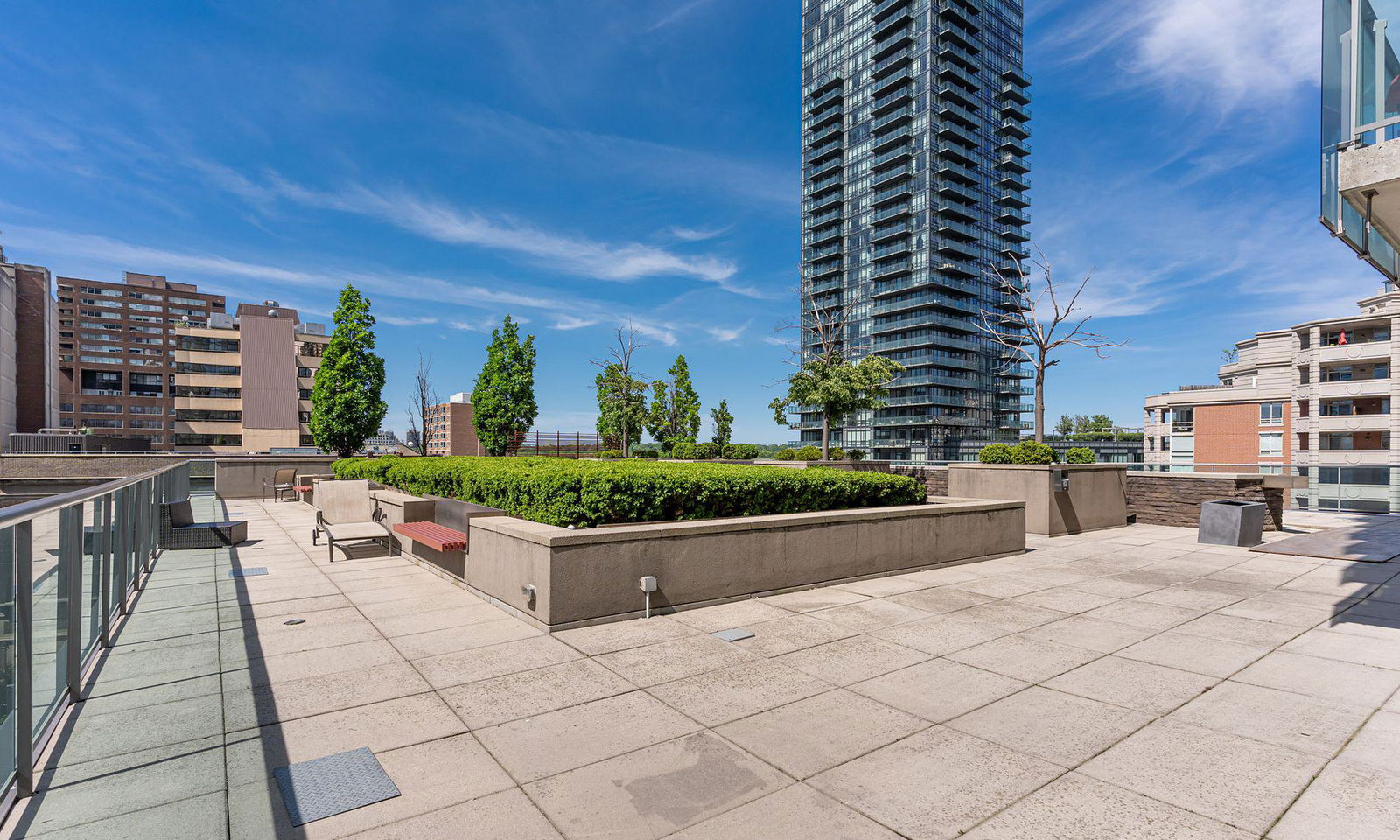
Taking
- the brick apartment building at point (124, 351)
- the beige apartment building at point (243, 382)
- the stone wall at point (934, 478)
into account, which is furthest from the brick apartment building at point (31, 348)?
the stone wall at point (934, 478)

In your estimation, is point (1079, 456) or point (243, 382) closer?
point (1079, 456)

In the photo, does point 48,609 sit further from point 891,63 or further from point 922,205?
point 891,63

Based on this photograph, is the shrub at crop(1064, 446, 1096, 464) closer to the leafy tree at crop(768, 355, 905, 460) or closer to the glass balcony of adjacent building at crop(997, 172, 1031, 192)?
the leafy tree at crop(768, 355, 905, 460)

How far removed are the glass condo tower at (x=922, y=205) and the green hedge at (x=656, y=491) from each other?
81.6 metres

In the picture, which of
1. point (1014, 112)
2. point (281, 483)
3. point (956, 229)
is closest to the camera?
→ point (281, 483)

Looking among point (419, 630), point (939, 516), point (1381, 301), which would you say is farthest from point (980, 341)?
point (419, 630)


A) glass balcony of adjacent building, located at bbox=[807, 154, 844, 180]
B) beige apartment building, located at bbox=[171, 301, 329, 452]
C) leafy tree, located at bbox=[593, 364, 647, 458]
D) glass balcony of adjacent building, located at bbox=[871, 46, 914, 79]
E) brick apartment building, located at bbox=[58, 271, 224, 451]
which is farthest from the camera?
glass balcony of adjacent building, located at bbox=[807, 154, 844, 180]

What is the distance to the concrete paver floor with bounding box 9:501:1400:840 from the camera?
3.26m

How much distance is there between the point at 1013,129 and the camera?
10425 cm

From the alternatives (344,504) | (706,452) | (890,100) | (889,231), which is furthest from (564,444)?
(890,100)

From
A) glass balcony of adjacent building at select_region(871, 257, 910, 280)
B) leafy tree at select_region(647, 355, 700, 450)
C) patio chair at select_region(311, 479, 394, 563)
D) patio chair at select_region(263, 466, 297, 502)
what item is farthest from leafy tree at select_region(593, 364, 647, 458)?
glass balcony of adjacent building at select_region(871, 257, 910, 280)

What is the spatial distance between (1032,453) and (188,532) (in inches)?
691

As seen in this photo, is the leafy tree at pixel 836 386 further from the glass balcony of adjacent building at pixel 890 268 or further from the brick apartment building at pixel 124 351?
the brick apartment building at pixel 124 351

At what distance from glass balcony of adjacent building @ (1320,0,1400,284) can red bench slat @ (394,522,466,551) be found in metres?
9.97
